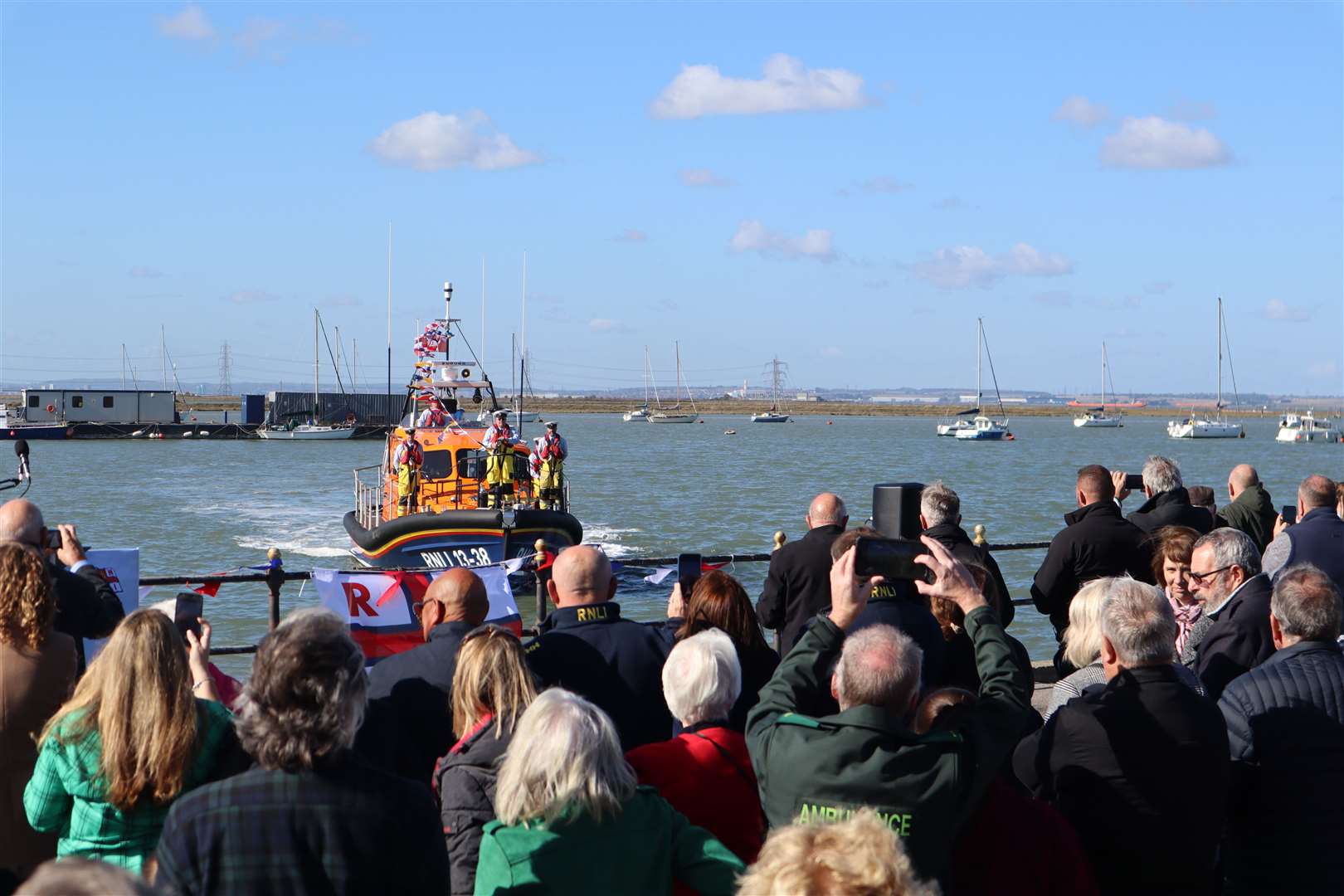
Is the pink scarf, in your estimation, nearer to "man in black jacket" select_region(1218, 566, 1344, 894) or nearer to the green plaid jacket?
"man in black jacket" select_region(1218, 566, 1344, 894)

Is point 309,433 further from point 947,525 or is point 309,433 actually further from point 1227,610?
point 1227,610

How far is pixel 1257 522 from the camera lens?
9.38 metres

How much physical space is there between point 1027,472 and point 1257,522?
59.7m

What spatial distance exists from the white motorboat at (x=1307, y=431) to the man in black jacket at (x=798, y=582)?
118m

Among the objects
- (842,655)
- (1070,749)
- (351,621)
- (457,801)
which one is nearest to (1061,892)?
(1070,749)

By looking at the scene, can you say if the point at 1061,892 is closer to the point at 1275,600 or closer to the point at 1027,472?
the point at 1275,600

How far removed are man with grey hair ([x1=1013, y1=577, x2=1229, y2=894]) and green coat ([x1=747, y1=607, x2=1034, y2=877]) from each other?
0.44 metres

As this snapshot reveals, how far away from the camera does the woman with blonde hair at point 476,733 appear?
3764 millimetres

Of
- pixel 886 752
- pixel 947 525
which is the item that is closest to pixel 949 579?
pixel 886 752

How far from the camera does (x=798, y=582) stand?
6496 mm

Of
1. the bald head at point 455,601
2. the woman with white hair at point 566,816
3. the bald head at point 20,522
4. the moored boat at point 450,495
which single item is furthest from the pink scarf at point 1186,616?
the moored boat at point 450,495

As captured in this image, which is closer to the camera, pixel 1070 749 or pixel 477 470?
pixel 1070 749

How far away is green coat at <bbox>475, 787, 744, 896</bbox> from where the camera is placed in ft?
10.6

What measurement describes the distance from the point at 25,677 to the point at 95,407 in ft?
328
